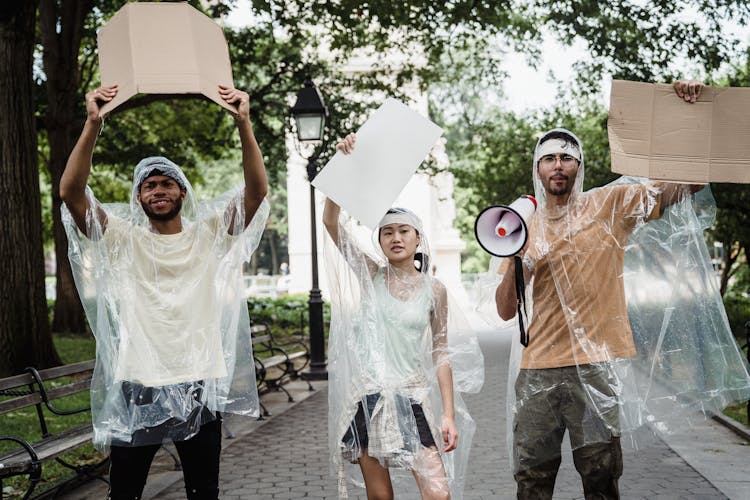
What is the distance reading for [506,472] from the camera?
5.95 m

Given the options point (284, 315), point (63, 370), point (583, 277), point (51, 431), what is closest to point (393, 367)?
point (583, 277)

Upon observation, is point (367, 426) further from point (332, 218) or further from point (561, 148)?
point (561, 148)

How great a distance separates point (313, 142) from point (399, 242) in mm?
7945

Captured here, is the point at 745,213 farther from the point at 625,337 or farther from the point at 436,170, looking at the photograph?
the point at 625,337

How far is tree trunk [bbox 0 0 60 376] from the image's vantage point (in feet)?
29.5

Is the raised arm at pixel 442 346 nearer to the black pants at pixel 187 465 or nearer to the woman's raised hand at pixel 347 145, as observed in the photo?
the woman's raised hand at pixel 347 145

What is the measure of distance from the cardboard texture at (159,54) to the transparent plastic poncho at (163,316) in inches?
16.3

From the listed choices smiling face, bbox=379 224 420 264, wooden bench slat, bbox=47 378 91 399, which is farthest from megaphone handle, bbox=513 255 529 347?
wooden bench slat, bbox=47 378 91 399

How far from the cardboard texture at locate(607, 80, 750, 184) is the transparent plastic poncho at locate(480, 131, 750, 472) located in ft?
0.82

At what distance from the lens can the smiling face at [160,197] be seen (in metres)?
3.21

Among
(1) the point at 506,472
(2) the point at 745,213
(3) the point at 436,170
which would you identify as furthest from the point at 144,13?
(3) the point at 436,170

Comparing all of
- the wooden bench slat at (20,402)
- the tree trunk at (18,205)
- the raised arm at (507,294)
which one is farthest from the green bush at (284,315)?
the raised arm at (507,294)

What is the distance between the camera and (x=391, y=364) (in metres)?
3.34

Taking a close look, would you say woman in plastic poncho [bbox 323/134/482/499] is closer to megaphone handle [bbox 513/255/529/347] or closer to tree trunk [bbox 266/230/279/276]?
megaphone handle [bbox 513/255/529/347]
